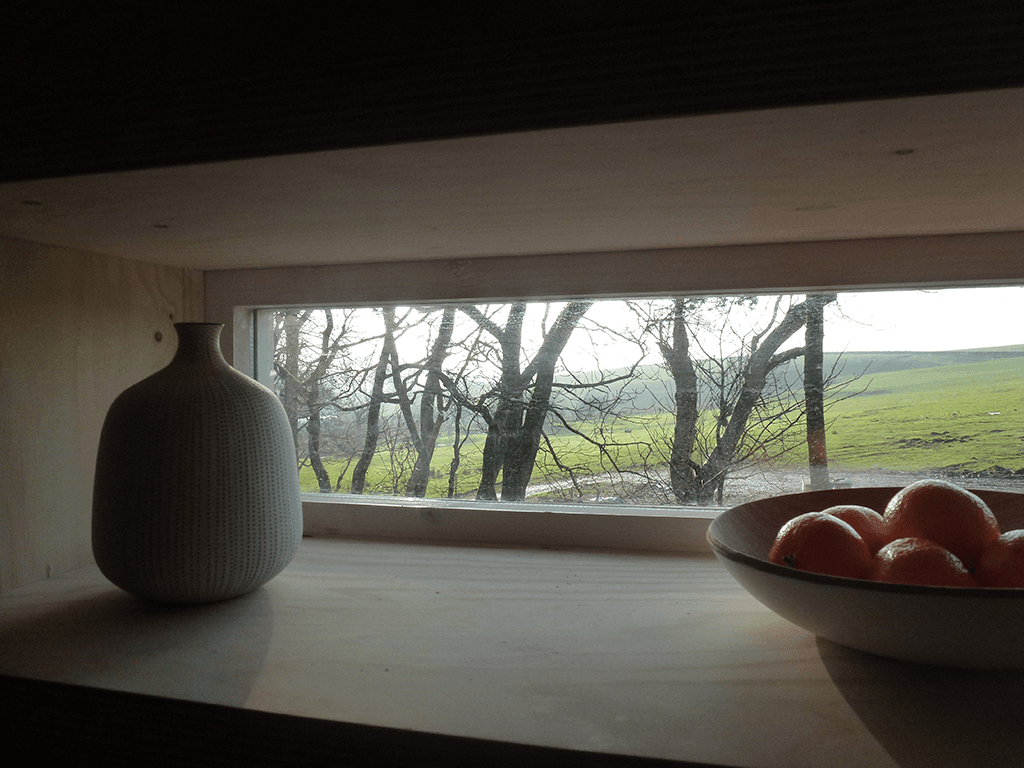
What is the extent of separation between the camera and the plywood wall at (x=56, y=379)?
2.46 feet

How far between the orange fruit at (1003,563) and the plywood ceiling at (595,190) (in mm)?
293

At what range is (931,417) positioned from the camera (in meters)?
0.86

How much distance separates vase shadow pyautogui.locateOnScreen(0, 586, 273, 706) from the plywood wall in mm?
131

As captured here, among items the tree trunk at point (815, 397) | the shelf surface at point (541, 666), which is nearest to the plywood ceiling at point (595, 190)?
the tree trunk at point (815, 397)

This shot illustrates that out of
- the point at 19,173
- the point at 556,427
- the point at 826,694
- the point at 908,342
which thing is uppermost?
the point at 19,173

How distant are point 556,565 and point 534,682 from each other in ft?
1.01

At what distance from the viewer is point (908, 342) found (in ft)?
2.82

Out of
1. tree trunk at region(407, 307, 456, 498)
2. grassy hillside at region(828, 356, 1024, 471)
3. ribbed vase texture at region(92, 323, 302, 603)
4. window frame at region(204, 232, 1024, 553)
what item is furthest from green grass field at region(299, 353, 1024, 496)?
ribbed vase texture at region(92, 323, 302, 603)

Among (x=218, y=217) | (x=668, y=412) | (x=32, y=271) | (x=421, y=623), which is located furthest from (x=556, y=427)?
(x=32, y=271)

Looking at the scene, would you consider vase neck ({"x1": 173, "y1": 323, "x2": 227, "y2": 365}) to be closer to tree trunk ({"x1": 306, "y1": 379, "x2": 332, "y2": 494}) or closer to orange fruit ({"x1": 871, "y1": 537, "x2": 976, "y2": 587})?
tree trunk ({"x1": 306, "y1": 379, "x2": 332, "y2": 494})

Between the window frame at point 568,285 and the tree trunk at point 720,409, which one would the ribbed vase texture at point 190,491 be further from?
the tree trunk at point 720,409

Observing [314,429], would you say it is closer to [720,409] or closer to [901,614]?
[720,409]

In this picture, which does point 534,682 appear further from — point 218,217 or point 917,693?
point 218,217

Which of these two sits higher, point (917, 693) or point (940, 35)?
point (940, 35)
